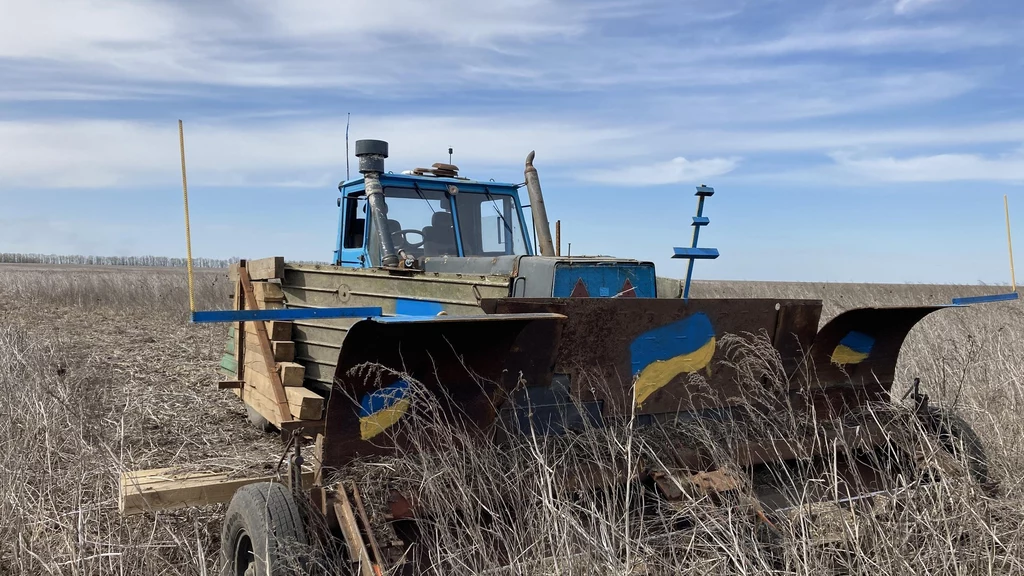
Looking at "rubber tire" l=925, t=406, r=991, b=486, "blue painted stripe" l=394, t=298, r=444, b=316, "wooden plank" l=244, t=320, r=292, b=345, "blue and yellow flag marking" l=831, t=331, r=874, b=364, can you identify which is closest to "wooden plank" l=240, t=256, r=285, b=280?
"wooden plank" l=244, t=320, r=292, b=345

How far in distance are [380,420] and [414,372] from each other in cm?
26

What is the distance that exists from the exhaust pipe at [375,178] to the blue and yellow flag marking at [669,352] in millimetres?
2385

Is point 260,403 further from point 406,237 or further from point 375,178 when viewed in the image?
point 375,178

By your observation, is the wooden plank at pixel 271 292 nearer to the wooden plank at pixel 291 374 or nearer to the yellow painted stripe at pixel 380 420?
the wooden plank at pixel 291 374

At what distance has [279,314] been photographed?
3.04 meters

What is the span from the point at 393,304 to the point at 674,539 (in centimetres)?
222

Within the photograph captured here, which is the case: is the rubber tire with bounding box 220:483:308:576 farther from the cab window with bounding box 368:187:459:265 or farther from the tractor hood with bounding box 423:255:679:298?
the cab window with bounding box 368:187:459:265

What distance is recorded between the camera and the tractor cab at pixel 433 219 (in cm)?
583

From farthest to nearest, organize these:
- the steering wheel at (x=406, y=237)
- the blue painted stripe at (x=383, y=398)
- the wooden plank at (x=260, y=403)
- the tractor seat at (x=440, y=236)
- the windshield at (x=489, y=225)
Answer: the windshield at (x=489, y=225)
the tractor seat at (x=440, y=236)
the steering wheel at (x=406, y=237)
the wooden plank at (x=260, y=403)
the blue painted stripe at (x=383, y=398)

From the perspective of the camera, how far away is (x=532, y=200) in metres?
6.04

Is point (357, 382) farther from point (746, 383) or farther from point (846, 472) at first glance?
point (846, 472)

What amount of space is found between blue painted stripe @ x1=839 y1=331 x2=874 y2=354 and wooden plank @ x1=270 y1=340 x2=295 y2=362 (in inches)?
139

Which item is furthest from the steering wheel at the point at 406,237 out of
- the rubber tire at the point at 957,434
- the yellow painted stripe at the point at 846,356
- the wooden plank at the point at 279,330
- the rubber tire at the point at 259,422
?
the rubber tire at the point at 957,434

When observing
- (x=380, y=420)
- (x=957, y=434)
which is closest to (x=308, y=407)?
(x=380, y=420)
